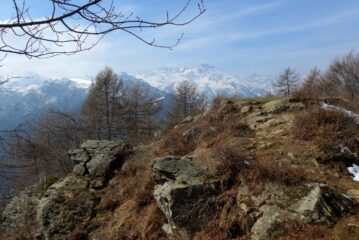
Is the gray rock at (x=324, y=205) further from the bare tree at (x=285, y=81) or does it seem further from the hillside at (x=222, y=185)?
the bare tree at (x=285, y=81)

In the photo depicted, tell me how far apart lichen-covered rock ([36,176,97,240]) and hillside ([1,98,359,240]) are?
0.03 m

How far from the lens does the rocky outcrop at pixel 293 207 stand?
6.90m

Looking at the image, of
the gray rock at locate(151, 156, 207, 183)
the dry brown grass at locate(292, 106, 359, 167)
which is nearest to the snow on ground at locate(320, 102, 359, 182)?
the dry brown grass at locate(292, 106, 359, 167)

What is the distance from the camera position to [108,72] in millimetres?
36344

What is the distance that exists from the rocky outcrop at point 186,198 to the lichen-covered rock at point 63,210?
126 inches

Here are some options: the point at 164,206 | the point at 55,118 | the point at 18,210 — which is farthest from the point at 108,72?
the point at 164,206

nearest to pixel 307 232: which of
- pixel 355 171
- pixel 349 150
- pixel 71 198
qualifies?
pixel 355 171

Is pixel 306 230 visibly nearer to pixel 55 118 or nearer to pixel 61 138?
pixel 61 138

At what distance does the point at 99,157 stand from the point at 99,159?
132 mm

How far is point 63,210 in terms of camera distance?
11.6m

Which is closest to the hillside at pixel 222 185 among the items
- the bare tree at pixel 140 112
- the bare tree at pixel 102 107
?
the bare tree at pixel 102 107

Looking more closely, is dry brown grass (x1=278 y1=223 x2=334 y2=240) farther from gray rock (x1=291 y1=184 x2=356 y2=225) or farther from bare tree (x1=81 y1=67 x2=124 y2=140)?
bare tree (x1=81 y1=67 x2=124 y2=140)

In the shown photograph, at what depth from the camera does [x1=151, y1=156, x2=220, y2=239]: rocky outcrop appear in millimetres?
8281

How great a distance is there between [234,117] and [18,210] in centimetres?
781
